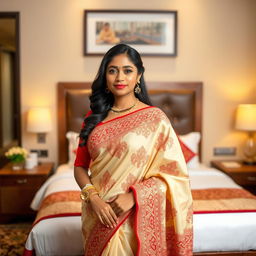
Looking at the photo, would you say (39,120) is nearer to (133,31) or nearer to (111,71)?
(133,31)

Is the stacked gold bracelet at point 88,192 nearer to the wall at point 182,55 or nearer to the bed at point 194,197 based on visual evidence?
the bed at point 194,197

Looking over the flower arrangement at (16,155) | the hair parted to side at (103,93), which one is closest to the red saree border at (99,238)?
the hair parted to side at (103,93)

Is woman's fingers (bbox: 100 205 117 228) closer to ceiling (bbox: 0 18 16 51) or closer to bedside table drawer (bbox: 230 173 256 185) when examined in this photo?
bedside table drawer (bbox: 230 173 256 185)

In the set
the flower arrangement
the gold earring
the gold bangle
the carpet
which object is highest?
the gold earring

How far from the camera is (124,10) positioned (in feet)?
12.8

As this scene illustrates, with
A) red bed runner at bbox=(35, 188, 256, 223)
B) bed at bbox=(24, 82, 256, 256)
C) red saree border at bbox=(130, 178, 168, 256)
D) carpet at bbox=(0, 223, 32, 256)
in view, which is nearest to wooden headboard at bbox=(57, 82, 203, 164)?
bed at bbox=(24, 82, 256, 256)

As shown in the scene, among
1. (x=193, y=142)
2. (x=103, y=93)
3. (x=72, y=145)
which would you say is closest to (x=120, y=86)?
(x=103, y=93)

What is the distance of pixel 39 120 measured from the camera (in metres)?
3.79

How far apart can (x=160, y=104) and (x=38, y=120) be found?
4.49 ft

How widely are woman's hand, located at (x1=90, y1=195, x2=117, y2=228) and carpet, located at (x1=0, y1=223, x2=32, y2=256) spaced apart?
5.92ft

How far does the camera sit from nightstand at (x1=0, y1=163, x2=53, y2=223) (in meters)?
3.58

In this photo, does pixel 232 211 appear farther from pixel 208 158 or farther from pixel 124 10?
pixel 124 10

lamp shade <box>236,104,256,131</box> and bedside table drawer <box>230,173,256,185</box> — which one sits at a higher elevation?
lamp shade <box>236,104,256,131</box>

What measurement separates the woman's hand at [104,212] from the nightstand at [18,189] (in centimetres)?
218
